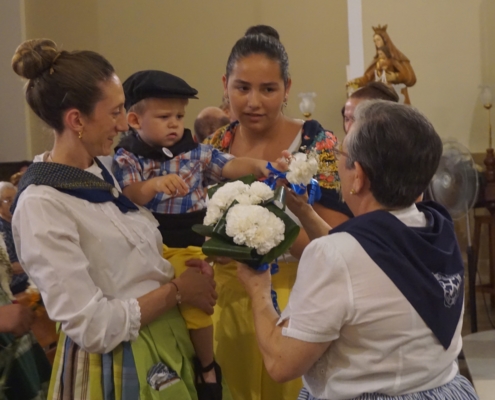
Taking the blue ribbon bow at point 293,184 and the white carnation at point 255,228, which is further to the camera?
the blue ribbon bow at point 293,184

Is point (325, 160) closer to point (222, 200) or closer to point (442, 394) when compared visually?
point (222, 200)

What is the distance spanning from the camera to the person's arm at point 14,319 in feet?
6.34

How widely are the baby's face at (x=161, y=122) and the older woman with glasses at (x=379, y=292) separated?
2.60ft

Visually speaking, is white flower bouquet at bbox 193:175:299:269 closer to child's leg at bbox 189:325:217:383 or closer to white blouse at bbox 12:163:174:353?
white blouse at bbox 12:163:174:353

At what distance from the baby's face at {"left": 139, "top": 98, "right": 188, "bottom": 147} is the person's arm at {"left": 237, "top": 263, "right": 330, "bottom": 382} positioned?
2.54ft

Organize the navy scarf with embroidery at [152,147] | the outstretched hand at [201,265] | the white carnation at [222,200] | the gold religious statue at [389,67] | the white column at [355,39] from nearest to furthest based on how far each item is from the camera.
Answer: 1. the white carnation at [222,200]
2. the outstretched hand at [201,265]
3. the navy scarf with embroidery at [152,147]
4. the gold religious statue at [389,67]
5. the white column at [355,39]

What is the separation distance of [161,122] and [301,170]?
63 centimetres

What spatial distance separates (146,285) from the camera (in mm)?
1807

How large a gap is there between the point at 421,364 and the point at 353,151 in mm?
535

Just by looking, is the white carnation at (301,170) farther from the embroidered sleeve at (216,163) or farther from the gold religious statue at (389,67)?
the gold religious statue at (389,67)

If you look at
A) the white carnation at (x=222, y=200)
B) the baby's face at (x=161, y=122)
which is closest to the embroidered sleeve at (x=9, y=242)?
the baby's face at (x=161, y=122)

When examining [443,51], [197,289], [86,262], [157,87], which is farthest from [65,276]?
[443,51]

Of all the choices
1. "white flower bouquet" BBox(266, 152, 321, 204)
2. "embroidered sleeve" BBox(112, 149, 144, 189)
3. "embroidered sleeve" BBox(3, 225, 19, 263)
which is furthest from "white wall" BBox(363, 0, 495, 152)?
"white flower bouquet" BBox(266, 152, 321, 204)

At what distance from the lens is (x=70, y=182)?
1.70 metres
